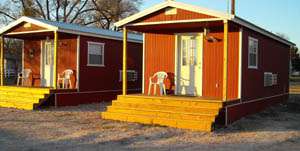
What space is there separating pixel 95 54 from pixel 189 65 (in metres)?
5.01

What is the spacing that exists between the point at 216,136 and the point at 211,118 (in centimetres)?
76

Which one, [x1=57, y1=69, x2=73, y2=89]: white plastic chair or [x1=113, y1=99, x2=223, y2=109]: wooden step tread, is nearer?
[x1=113, y1=99, x2=223, y2=109]: wooden step tread

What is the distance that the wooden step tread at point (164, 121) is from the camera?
9.59 meters

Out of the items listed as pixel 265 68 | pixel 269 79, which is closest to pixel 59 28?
pixel 265 68

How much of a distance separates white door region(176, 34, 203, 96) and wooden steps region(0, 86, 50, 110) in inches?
189

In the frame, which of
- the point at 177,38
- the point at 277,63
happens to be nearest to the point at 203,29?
the point at 177,38

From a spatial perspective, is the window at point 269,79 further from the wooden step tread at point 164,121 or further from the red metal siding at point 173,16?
the wooden step tread at point 164,121

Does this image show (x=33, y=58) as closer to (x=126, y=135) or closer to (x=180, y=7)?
(x=180, y=7)

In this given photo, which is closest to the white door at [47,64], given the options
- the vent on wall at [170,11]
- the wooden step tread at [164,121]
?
the wooden step tread at [164,121]

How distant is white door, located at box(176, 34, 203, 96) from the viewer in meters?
12.6

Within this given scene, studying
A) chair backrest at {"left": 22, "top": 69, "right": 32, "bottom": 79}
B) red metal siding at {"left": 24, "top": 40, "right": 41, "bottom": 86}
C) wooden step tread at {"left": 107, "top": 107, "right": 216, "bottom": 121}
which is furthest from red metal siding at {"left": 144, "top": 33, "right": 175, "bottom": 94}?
chair backrest at {"left": 22, "top": 69, "right": 32, "bottom": 79}

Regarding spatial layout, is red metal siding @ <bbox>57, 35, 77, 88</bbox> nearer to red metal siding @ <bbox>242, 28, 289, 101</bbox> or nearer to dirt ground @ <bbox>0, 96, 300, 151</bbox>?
dirt ground @ <bbox>0, 96, 300, 151</bbox>

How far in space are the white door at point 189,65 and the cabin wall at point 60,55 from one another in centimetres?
484

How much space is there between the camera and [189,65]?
42.0 ft
